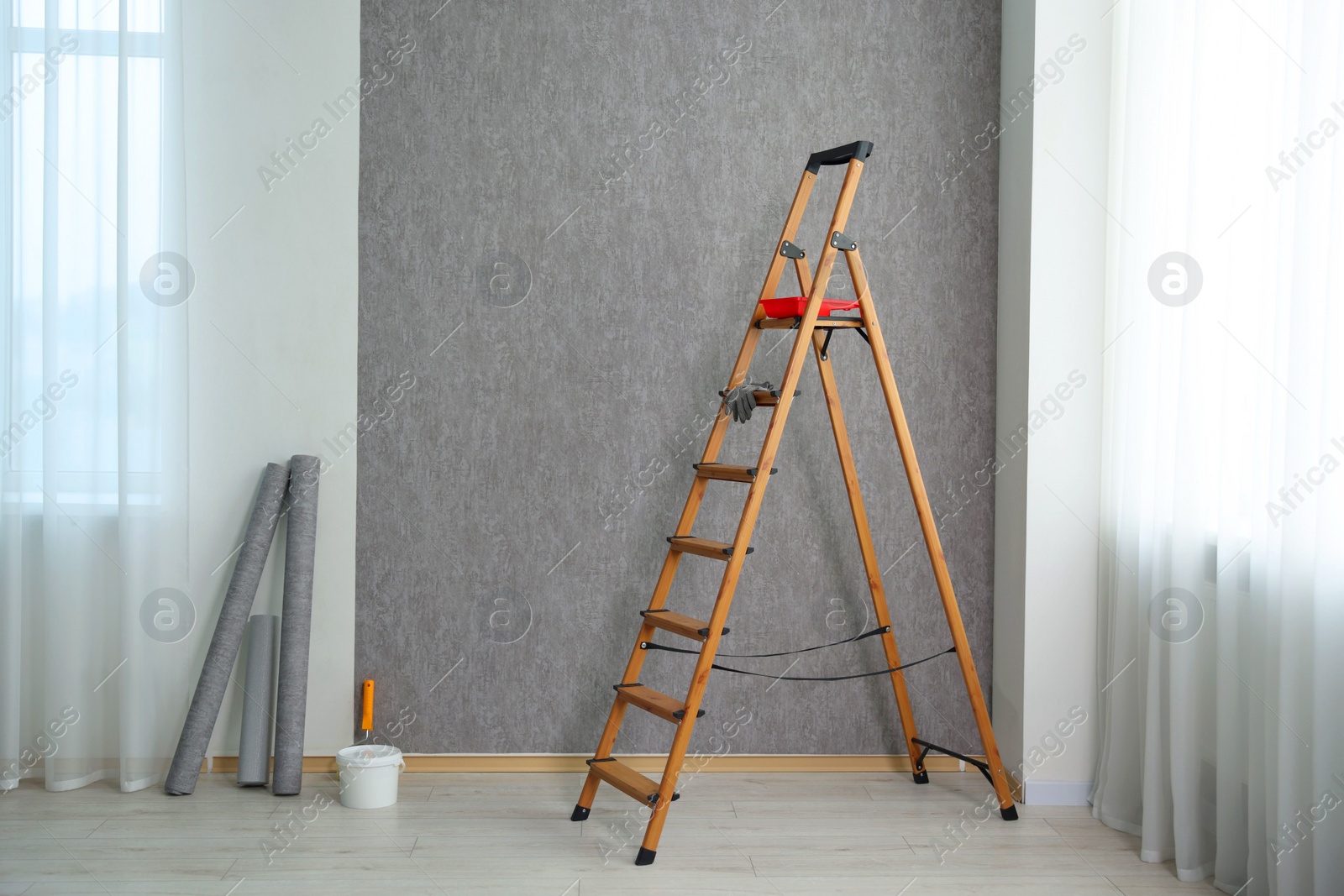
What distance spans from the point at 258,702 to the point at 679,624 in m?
1.32

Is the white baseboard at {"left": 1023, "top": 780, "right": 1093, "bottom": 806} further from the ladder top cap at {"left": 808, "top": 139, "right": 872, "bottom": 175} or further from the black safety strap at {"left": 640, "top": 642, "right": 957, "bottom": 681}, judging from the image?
the ladder top cap at {"left": 808, "top": 139, "right": 872, "bottom": 175}

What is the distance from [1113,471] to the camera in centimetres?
265

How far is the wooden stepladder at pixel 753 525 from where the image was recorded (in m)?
2.36

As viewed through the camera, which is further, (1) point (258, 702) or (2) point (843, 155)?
(1) point (258, 702)

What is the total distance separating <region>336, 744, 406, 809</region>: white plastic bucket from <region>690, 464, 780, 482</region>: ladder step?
1.20 meters

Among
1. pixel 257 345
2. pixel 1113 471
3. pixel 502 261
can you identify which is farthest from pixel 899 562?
pixel 257 345

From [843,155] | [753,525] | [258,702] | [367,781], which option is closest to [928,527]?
[753,525]

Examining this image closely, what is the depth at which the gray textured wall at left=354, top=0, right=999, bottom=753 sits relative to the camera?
113 inches

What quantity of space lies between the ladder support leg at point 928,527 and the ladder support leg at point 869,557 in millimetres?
179

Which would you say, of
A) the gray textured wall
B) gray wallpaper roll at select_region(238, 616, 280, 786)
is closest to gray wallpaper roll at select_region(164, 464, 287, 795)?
gray wallpaper roll at select_region(238, 616, 280, 786)

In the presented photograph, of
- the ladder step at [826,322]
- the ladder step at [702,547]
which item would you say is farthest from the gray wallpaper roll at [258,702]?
the ladder step at [826,322]

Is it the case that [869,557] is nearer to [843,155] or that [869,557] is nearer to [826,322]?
[826,322]

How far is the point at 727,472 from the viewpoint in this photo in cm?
252

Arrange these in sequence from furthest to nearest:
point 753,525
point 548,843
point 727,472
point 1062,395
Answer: point 1062,395 → point 753,525 → point 727,472 → point 548,843
